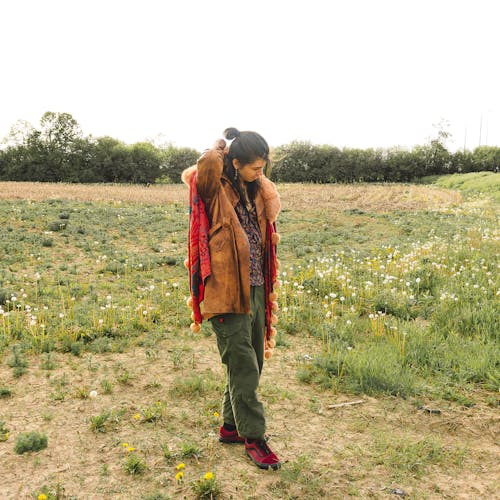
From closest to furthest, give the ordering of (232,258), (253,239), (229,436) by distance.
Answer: (232,258) → (253,239) → (229,436)

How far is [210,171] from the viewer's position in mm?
3096

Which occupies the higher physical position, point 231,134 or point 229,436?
point 231,134

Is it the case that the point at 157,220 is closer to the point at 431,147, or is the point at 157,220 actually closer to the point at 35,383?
the point at 35,383

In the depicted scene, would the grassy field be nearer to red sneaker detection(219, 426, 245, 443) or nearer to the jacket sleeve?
red sneaker detection(219, 426, 245, 443)

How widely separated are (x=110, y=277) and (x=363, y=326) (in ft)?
15.5

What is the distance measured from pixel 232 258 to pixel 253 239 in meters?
0.32

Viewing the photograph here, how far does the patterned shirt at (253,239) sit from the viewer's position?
11.1 ft

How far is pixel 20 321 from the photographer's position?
6.03 m

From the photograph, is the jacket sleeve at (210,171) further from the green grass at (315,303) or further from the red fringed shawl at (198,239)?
the green grass at (315,303)

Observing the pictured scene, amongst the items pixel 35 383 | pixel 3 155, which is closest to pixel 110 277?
pixel 35 383

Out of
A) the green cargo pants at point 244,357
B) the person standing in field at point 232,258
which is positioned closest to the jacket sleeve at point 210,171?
the person standing in field at point 232,258

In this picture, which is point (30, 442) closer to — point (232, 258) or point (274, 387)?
point (232, 258)

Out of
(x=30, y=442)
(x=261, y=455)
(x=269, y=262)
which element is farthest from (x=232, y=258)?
(x=30, y=442)

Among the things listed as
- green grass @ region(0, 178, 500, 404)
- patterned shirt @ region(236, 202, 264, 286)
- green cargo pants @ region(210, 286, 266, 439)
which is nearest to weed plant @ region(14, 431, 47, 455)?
green grass @ region(0, 178, 500, 404)
